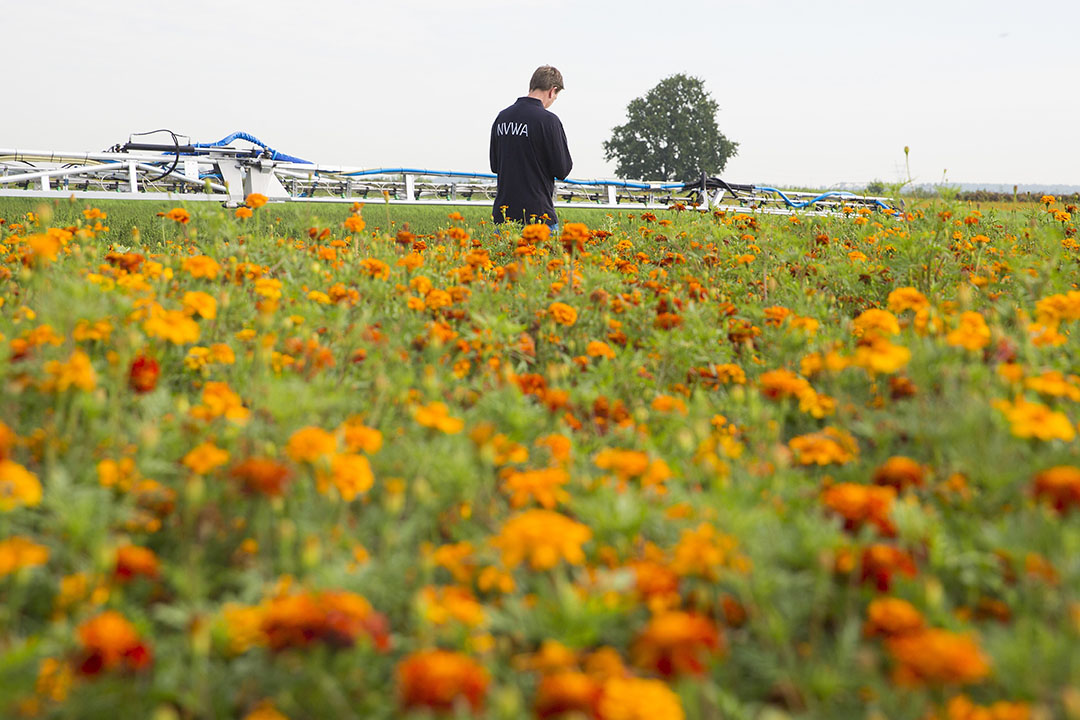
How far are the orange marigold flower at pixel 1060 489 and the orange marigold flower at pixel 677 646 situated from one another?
70cm

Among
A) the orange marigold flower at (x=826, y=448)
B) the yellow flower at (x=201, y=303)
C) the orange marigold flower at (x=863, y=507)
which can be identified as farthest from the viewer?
the yellow flower at (x=201, y=303)

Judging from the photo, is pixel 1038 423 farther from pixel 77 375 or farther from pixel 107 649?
pixel 77 375

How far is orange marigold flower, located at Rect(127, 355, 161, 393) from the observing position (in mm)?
1936

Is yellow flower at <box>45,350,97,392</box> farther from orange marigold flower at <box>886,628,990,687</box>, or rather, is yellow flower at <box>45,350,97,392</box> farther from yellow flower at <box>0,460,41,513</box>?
orange marigold flower at <box>886,628,990,687</box>

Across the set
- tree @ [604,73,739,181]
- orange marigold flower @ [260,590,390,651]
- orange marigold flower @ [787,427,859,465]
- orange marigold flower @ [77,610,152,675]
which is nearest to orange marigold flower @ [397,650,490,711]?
orange marigold flower @ [260,590,390,651]

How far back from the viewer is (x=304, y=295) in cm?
320

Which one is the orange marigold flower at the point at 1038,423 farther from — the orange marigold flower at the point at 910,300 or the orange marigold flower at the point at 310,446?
the orange marigold flower at the point at 310,446

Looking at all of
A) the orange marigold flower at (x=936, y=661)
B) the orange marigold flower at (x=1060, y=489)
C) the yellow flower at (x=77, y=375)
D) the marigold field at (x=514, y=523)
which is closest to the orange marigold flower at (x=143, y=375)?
the marigold field at (x=514, y=523)

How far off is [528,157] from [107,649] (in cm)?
523

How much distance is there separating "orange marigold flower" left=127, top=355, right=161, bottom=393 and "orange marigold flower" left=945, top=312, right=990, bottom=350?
210cm

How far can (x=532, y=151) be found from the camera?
5.83 meters

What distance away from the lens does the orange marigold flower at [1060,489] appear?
1285 mm

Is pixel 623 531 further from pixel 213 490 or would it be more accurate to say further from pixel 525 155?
pixel 525 155

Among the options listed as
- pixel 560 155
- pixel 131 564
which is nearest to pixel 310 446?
pixel 131 564
